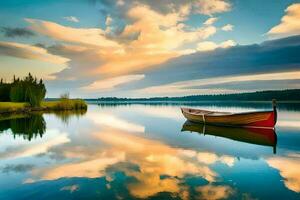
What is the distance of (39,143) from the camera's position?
21219 mm

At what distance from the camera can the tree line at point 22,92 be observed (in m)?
72.1

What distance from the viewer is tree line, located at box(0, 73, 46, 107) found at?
7206 centimetres

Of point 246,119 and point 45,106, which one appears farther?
point 45,106

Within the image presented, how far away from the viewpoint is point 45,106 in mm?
75875

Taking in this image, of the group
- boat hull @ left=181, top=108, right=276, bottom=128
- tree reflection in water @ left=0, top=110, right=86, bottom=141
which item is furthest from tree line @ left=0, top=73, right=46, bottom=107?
boat hull @ left=181, top=108, right=276, bottom=128

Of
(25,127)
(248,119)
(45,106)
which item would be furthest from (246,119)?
(45,106)

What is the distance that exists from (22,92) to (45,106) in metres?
6.71

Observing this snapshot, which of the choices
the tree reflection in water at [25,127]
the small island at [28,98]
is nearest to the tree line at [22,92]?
the small island at [28,98]

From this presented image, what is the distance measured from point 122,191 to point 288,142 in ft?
52.3

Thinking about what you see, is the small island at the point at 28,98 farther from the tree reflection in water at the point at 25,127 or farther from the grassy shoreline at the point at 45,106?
the tree reflection in water at the point at 25,127

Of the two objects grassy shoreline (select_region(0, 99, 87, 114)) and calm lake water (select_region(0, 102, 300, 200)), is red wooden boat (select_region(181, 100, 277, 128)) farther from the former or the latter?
grassy shoreline (select_region(0, 99, 87, 114))

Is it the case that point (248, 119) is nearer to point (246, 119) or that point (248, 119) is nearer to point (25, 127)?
point (246, 119)

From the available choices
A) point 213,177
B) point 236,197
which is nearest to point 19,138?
point 213,177

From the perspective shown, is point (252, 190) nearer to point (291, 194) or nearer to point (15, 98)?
point (291, 194)
